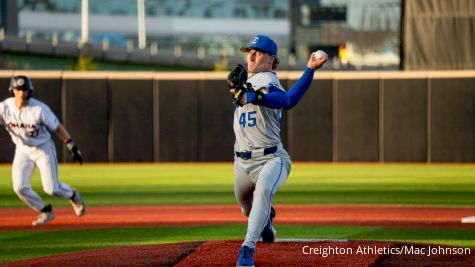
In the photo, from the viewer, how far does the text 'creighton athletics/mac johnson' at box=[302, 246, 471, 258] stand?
835cm

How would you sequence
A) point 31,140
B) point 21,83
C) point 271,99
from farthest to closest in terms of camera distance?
point 31,140 → point 21,83 → point 271,99

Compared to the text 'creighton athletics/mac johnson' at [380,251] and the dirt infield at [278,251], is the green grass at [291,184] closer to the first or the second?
the dirt infield at [278,251]

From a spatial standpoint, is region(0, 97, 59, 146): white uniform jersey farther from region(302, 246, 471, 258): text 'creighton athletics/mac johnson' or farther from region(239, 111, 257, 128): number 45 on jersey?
region(302, 246, 471, 258): text 'creighton athletics/mac johnson'

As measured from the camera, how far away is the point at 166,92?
78.7ft

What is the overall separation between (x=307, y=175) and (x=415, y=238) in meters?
10.3

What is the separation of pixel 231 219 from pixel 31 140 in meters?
2.52

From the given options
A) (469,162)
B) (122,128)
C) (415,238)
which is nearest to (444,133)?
(469,162)

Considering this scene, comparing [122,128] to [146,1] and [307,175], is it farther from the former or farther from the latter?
[146,1]

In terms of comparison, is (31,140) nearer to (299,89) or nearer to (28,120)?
(28,120)

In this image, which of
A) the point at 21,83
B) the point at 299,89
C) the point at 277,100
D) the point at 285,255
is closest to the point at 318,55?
the point at 299,89

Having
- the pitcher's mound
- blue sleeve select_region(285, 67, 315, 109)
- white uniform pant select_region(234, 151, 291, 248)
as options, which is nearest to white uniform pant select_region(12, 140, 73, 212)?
the pitcher's mound

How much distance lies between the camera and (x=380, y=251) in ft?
27.6

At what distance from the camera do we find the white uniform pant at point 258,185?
7.96m

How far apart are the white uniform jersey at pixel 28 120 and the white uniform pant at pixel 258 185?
4.12 metres
